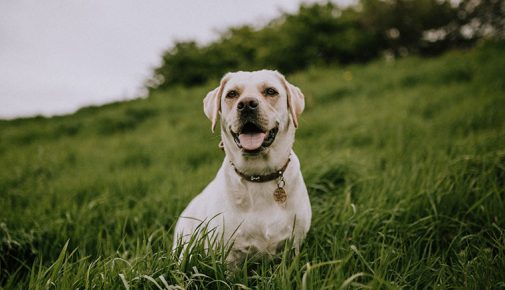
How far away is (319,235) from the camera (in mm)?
2420

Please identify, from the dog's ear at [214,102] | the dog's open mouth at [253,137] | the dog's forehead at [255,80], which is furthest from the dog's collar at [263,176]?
the dog's forehead at [255,80]

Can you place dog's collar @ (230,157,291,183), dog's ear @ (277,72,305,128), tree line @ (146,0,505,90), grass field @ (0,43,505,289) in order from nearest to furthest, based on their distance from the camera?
grass field @ (0,43,505,289) → dog's collar @ (230,157,291,183) → dog's ear @ (277,72,305,128) → tree line @ (146,0,505,90)

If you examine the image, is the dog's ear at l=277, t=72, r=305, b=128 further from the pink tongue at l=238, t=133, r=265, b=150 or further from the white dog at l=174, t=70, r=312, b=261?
the pink tongue at l=238, t=133, r=265, b=150


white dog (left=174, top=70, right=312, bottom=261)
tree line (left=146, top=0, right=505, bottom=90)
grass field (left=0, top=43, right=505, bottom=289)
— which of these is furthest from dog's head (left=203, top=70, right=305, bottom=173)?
tree line (left=146, top=0, right=505, bottom=90)

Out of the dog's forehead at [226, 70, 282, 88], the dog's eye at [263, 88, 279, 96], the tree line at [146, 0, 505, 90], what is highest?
the tree line at [146, 0, 505, 90]

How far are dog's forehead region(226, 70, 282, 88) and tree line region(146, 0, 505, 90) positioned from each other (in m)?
10.9

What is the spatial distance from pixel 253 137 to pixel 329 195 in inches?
53.3

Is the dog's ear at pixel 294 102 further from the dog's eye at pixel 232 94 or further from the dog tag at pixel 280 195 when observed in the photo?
the dog tag at pixel 280 195

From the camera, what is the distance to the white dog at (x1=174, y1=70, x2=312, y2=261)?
2105 millimetres

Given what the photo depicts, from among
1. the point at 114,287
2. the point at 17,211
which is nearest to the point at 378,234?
the point at 114,287

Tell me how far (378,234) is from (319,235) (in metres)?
0.44

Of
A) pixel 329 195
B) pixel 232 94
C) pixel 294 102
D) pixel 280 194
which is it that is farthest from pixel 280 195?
pixel 329 195

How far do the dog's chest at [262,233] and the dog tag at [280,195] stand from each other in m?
0.09

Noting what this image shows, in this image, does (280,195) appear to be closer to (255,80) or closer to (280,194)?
(280,194)
